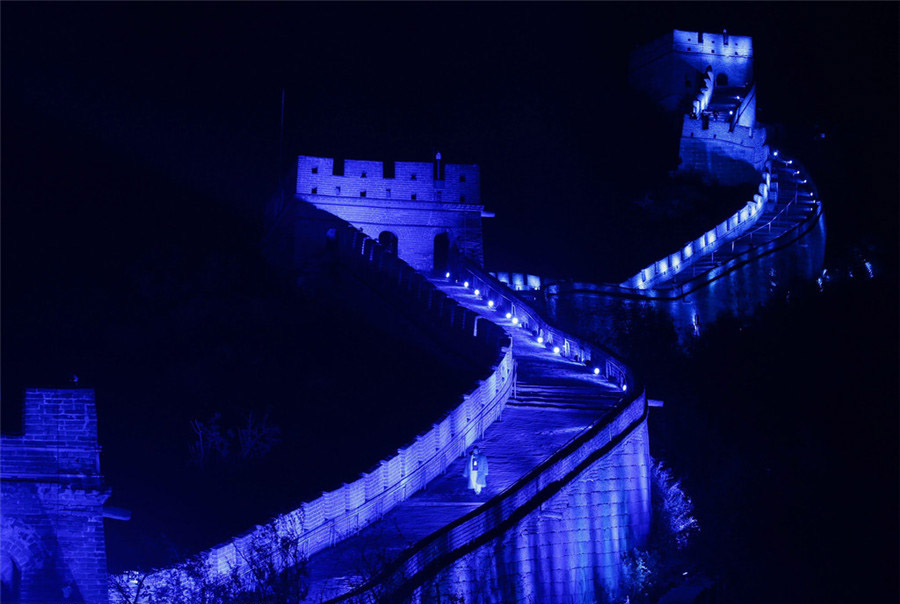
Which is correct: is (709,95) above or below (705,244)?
above

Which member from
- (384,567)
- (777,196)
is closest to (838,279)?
(777,196)

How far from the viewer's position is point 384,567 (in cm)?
2439

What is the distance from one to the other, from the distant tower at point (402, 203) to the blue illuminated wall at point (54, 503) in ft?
94.7

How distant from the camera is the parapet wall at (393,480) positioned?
2567cm

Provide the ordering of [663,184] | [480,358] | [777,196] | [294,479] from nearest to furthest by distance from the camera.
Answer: [294,479]
[480,358]
[777,196]
[663,184]

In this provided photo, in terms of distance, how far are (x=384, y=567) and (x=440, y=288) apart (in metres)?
23.0

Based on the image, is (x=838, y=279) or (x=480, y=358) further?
(x=838, y=279)

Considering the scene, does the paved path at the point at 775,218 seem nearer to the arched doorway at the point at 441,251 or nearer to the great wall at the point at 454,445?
the great wall at the point at 454,445

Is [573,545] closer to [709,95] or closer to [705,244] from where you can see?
[705,244]

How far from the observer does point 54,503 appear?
21109mm

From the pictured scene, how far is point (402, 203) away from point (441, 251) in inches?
75.3

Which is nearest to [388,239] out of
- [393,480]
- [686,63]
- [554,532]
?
[393,480]

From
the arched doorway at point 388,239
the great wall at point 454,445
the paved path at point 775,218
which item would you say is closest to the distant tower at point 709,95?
the great wall at point 454,445

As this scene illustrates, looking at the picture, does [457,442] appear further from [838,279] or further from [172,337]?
[838,279]
